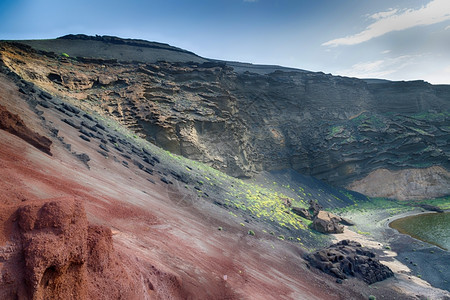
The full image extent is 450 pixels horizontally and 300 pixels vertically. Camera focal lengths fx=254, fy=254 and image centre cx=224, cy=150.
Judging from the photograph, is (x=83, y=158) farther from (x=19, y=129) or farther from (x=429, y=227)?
(x=429, y=227)

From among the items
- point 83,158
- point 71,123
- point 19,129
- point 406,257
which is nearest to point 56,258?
point 19,129

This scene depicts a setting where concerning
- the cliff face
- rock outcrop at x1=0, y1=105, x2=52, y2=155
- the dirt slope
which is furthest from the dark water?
rock outcrop at x1=0, y1=105, x2=52, y2=155

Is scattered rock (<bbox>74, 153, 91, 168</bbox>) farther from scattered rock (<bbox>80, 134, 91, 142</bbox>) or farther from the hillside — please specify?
scattered rock (<bbox>80, 134, 91, 142</bbox>)

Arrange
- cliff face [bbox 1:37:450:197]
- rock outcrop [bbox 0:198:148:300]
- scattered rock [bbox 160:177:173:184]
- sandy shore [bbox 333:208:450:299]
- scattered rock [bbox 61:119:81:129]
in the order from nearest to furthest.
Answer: rock outcrop [bbox 0:198:148:300], sandy shore [bbox 333:208:450:299], scattered rock [bbox 61:119:81:129], scattered rock [bbox 160:177:173:184], cliff face [bbox 1:37:450:197]

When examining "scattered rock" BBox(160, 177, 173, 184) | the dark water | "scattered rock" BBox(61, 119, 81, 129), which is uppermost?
"scattered rock" BBox(61, 119, 81, 129)

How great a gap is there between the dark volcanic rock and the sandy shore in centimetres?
65

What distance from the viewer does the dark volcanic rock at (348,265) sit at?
15.5 m

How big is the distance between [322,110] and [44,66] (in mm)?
45277

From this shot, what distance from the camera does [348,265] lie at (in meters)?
16.1

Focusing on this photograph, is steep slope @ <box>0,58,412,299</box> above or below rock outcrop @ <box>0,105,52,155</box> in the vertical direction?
below

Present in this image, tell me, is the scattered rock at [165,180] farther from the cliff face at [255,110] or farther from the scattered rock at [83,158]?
the cliff face at [255,110]

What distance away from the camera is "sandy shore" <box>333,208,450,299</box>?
52.1 ft

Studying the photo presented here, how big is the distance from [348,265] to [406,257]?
30.9 feet

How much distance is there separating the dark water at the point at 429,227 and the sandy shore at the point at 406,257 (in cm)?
162
